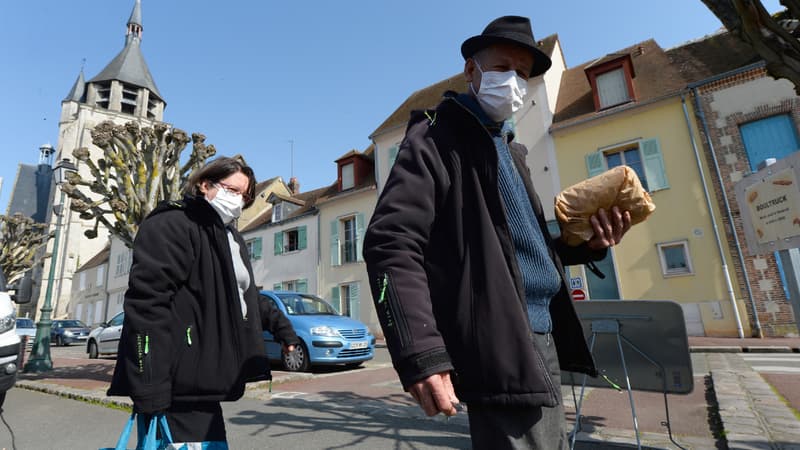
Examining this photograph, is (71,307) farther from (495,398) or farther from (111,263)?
(495,398)

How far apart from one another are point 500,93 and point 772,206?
3067mm

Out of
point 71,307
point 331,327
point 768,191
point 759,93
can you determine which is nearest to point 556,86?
point 759,93

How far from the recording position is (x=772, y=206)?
10.8 feet

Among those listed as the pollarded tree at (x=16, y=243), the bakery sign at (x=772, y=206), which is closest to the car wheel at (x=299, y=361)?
the bakery sign at (x=772, y=206)

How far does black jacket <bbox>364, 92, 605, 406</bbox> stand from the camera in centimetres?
112

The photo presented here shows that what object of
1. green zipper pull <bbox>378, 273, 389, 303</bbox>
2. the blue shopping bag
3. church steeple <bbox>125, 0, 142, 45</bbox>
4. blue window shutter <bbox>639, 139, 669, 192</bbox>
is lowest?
the blue shopping bag

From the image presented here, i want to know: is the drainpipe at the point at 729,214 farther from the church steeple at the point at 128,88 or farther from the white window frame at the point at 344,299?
the church steeple at the point at 128,88

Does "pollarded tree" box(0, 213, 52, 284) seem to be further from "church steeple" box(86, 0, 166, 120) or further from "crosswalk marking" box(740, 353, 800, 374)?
"crosswalk marking" box(740, 353, 800, 374)

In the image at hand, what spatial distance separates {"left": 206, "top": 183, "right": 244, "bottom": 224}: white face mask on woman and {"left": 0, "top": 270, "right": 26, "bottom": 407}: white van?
3592mm

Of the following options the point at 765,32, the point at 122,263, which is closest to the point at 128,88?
the point at 122,263

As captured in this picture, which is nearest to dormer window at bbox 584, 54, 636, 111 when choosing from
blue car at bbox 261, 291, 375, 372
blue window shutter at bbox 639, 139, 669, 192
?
blue window shutter at bbox 639, 139, 669, 192

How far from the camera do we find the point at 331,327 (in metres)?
8.25

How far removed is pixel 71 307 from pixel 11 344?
44.7 m

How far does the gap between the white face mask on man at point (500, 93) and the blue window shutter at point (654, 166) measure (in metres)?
13.6
